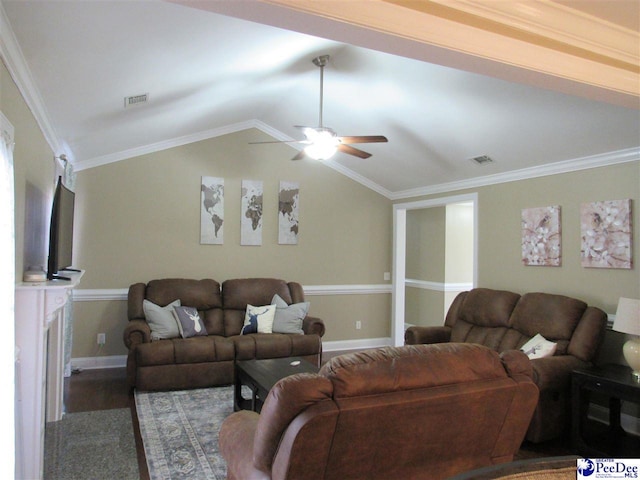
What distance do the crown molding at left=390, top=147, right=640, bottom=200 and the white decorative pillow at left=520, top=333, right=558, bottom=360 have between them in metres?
1.65

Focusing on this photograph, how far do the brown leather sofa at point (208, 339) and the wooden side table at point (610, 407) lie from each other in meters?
2.70

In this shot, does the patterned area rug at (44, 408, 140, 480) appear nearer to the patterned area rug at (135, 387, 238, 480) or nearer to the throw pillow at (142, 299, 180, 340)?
the patterned area rug at (135, 387, 238, 480)

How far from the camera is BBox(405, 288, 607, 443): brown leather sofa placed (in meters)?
3.49

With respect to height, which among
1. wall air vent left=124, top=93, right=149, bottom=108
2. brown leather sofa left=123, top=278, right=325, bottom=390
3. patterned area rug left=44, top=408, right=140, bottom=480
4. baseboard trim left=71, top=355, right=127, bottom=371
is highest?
wall air vent left=124, top=93, right=149, bottom=108

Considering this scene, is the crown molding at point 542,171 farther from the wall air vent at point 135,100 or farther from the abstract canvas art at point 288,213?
the wall air vent at point 135,100

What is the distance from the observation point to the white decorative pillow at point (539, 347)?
148 inches

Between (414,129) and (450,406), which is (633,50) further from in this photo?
(414,129)

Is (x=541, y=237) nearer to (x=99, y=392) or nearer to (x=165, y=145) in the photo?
(x=165, y=145)

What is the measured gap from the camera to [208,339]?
489cm

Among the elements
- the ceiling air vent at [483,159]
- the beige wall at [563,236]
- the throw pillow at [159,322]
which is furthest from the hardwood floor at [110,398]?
the ceiling air vent at [483,159]

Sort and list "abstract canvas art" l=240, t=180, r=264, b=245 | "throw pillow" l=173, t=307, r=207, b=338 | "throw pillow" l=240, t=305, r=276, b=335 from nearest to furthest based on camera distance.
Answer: "throw pillow" l=173, t=307, r=207, b=338, "throw pillow" l=240, t=305, r=276, b=335, "abstract canvas art" l=240, t=180, r=264, b=245

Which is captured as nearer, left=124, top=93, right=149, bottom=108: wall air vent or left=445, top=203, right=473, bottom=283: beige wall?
left=124, top=93, right=149, bottom=108: wall air vent

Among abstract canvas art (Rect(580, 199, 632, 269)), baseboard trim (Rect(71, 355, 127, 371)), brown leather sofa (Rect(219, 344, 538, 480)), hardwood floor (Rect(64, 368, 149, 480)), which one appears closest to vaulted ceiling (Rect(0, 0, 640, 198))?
abstract canvas art (Rect(580, 199, 632, 269))

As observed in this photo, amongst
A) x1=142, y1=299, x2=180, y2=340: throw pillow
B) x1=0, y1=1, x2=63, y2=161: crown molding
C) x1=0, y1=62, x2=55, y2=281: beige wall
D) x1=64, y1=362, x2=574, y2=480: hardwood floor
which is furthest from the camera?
x1=142, y1=299, x2=180, y2=340: throw pillow
